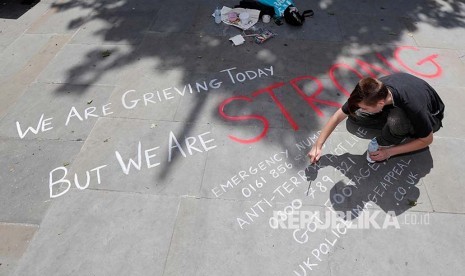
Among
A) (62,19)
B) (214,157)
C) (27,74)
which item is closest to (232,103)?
(214,157)

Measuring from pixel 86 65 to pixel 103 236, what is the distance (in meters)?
3.23

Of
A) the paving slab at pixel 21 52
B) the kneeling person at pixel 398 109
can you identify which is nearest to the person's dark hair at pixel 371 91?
the kneeling person at pixel 398 109

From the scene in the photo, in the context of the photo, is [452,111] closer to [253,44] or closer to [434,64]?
[434,64]

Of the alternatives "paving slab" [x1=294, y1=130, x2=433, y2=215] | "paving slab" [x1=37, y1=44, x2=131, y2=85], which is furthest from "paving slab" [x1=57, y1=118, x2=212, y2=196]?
"paving slab" [x1=294, y1=130, x2=433, y2=215]

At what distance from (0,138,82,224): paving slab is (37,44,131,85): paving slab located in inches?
51.9

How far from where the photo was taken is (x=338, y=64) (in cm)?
524

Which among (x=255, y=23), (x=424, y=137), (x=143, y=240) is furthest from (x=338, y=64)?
(x=143, y=240)

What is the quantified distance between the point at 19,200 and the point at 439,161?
5.05 meters

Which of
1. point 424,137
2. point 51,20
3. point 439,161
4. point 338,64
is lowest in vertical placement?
point 439,161

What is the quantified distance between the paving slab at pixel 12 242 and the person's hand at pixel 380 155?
12.7 feet

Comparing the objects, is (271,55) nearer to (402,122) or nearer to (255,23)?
(255,23)

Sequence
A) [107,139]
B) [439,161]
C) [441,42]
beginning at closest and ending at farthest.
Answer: [439,161] < [107,139] < [441,42]

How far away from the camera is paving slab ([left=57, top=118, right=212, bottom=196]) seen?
368cm

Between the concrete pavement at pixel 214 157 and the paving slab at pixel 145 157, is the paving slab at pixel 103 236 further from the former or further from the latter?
the paving slab at pixel 145 157
